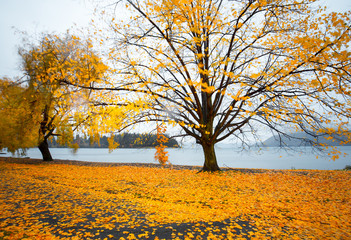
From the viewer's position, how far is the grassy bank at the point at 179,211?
4.06 meters

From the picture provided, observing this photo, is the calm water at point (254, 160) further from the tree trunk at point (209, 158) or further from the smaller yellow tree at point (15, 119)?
the smaller yellow tree at point (15, 119)

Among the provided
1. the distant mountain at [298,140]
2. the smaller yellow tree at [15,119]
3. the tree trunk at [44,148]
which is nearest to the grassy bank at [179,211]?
the distant mountain at [298,140]

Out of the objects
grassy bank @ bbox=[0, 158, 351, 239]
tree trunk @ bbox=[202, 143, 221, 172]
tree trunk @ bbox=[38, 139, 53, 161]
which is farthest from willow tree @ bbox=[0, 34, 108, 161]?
tree trunk @ bbox=[202, 143, 221, 172]

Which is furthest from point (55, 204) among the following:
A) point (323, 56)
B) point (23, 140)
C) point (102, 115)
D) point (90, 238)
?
point (23, 140)

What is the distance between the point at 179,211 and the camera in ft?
17.6

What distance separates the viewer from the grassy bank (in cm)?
406

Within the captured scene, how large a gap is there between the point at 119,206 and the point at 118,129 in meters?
5.51

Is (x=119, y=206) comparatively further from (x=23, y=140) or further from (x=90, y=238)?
(x=23, y=140)

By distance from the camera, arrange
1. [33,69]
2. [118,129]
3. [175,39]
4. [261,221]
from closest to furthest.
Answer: [261,221], [175,39], [118,129], [33,69]

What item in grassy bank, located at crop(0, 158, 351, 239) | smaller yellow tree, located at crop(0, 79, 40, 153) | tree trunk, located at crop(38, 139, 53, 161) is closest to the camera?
grassy bank, located at crop(0, 158, 351, 239)

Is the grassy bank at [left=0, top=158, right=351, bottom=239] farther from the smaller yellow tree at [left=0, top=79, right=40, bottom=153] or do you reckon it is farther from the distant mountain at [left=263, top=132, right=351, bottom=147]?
the smaller yellow tree at [left=0, top=79, right=40, bottom=153]

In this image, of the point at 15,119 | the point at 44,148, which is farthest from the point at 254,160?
the point at 15,119

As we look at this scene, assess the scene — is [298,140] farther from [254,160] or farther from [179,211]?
[254,160]

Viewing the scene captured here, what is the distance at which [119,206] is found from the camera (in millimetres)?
5816
